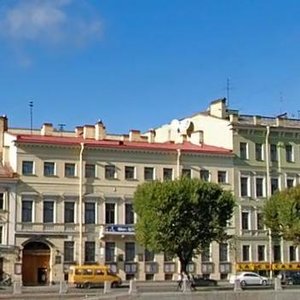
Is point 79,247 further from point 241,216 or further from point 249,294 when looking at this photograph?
point 249,294

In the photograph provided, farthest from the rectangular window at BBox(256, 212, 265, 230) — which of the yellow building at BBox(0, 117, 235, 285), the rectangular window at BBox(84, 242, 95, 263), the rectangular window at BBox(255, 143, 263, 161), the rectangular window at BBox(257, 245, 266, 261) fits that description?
the rectangular window at BBox(84, 242, 95, 263)

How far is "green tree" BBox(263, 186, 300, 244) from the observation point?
220 feet

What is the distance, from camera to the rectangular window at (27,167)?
224 feet

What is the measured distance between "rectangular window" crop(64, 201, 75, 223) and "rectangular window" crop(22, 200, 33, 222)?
312cm

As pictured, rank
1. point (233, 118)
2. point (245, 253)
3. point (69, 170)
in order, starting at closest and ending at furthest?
point (69, 170) < point (245, 253) < point (233, 118)

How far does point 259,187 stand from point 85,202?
18.1 metres

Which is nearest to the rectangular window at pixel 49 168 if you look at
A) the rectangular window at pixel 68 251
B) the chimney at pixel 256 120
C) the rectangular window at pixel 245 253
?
the rectangular window at pixel 68 251

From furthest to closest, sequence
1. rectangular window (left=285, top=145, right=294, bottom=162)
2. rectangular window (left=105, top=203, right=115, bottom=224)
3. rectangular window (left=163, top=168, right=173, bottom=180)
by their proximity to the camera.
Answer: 1. rectangular window (left=285, top=145, right=294, bottom=162)
2. rectangular window (left=163, top=168, right=173, bottom=180)
3. rectangular window (left=105, top=203, right=115, bottom=224)

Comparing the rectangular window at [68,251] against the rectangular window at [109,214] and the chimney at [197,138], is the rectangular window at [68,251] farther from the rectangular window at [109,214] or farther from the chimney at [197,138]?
the chimney at [197,138]

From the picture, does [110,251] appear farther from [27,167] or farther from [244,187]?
[244,187]

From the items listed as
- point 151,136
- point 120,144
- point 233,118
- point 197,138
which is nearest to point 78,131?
point 120,144

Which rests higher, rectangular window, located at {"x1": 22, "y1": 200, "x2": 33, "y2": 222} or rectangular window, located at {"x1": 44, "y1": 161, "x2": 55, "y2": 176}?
rectangular window, located at {"x1": 44, "y1": 161, "x2": 55, "y2": 176}

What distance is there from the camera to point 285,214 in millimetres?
67500

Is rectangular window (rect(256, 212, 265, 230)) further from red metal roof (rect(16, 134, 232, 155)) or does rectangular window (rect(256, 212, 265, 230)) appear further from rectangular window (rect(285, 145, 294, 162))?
rectangular window (rect(285, 145, 294, 162))
